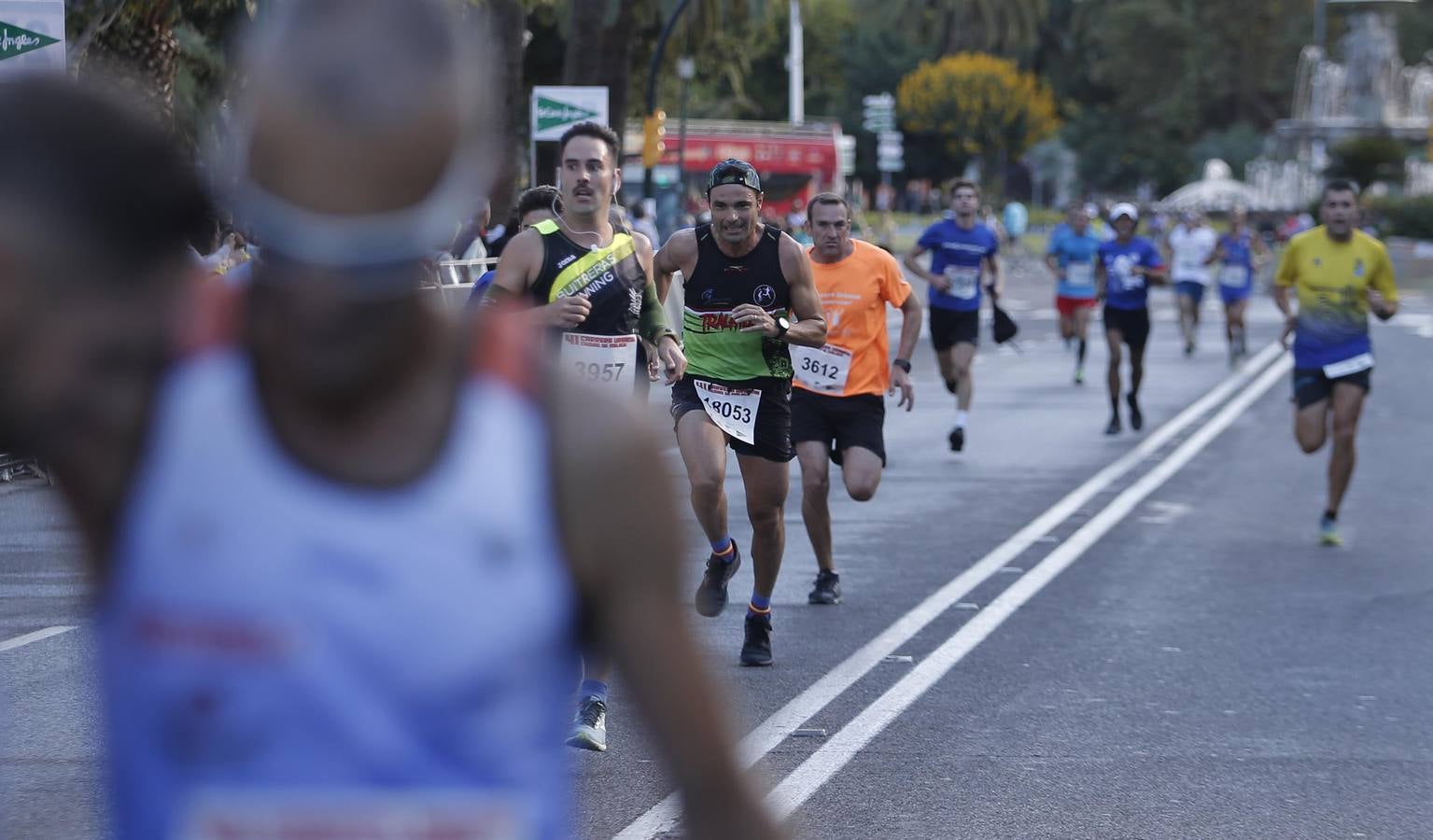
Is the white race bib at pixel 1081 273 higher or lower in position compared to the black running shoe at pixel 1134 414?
higher

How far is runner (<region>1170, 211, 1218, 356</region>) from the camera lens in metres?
26.2

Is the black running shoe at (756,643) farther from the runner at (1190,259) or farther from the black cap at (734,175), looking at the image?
the runner at (1190,259)

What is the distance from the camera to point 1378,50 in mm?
69875

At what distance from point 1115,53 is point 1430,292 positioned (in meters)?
52.3

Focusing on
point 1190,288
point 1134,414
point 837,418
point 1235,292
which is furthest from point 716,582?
point 1190,288

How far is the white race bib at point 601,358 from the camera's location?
7047 mm

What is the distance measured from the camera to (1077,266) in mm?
22594

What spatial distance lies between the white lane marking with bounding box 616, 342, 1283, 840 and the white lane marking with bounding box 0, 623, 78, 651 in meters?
3.08

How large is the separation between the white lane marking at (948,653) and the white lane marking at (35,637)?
3.36 m

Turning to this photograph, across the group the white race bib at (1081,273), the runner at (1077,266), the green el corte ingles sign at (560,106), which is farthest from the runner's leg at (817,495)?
the white race bib at (1081,273)

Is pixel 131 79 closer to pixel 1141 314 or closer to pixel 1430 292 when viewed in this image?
pixel 1141 314

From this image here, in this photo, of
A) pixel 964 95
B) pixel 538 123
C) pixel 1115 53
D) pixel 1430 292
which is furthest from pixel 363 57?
pixel 1115 53

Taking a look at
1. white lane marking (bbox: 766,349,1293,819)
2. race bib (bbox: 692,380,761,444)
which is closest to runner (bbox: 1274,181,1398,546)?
white lane marking (bbox: 766,349,1293,819)

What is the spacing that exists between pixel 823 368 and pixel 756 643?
70.9 inches
